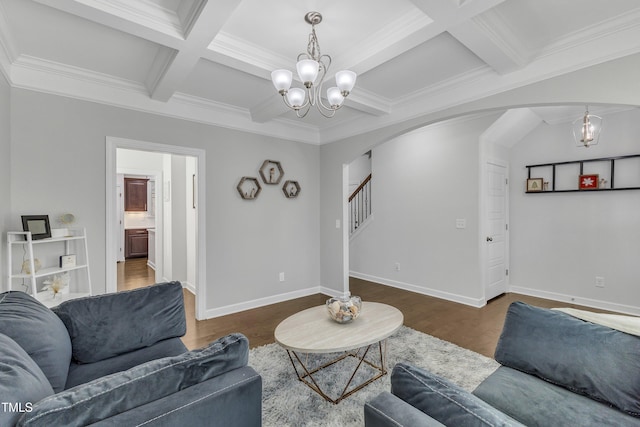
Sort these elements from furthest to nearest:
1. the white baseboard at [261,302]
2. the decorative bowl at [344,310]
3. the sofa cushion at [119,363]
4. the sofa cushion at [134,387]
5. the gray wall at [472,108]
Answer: the white baseboard at [261,302]
the decorative bowl at [344,310]
the gray wall at [472,108]
the sofa cushion at [119,363]
the sofa cushion at [134,387]

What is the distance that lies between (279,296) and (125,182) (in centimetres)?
637

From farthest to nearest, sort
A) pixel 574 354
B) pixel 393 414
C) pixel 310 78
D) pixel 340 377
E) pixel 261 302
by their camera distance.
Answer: pixel 261 302, pixel 340 377, pixel 310 78, pixel 574 354, pixel 393 414

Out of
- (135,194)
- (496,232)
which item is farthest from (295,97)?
(135,194)

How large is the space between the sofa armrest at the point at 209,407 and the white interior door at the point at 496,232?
162 inches

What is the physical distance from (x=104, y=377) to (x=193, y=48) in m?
2.23

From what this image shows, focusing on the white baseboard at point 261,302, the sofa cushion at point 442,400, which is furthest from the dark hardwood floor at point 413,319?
the sofa cushion at point 442,400

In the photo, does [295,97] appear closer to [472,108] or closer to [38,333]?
[472,108]

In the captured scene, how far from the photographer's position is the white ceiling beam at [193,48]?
1.86 m

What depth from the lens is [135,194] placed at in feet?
27.4

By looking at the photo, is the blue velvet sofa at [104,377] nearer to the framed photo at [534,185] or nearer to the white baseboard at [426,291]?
the white baseboard at [426,291]

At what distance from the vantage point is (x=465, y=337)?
3.14m

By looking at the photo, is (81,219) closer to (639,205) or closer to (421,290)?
(421,290)

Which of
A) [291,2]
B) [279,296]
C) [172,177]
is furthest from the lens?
[172,177]

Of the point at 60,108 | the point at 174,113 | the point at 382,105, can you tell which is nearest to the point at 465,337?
the point at 382,105
